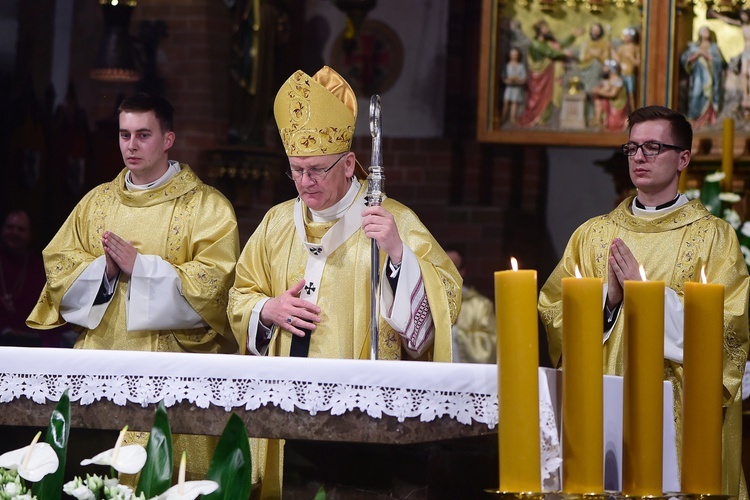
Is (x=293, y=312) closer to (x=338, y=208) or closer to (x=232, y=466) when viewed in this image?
(x=338, y=208)

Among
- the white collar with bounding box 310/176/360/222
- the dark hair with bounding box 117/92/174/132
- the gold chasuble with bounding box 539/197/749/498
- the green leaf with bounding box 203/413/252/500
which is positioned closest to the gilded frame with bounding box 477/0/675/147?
the gold chasuble with bounding box 539/197/749/498

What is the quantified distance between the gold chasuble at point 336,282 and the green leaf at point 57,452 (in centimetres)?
154

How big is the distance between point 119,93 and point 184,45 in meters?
0.49

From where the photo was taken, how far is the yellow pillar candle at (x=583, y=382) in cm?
163

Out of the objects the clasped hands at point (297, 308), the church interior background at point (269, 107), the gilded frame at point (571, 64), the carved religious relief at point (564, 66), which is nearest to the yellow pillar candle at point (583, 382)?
the clasped hands at point (297, 308)

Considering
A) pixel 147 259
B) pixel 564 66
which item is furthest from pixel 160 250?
pixel 564 66

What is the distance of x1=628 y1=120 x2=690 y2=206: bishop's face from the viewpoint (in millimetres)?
3977

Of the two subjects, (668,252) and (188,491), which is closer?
(188,491)

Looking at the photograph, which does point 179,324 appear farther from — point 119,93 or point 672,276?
point 119,93

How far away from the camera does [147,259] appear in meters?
4.20

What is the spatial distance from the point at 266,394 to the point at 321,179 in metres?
1.30

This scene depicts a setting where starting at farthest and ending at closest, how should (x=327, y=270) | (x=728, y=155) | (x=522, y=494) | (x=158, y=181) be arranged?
(x=728, y=155) < (x=158, y=181) < (x=327, y=270) < (x=522, y=494)

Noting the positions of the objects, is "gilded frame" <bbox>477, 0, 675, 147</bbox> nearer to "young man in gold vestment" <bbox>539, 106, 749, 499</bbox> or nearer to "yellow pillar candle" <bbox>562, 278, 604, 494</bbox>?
"young man in gold vestment" <bbox>539, 106, 749, 499</bbox>

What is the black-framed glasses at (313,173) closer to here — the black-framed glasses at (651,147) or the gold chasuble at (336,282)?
the gold chasuble at (336,282)
